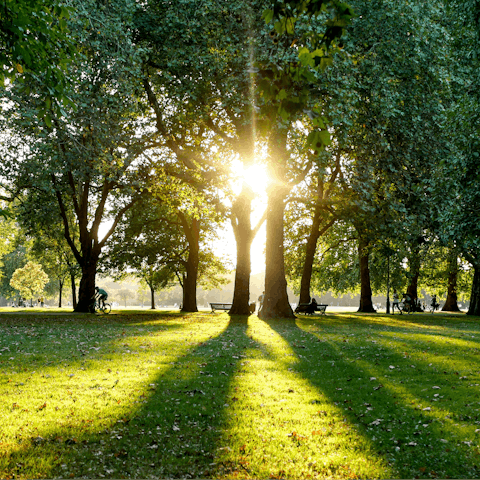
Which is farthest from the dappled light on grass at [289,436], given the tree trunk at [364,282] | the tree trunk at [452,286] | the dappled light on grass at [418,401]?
the tree trunk at [452,286]

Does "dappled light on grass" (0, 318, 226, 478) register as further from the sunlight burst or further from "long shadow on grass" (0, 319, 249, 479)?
the sunlight burst

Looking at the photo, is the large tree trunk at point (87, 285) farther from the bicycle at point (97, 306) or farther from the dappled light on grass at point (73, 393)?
the dappled light on grass at point (73, 393)

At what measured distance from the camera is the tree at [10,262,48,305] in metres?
65.9

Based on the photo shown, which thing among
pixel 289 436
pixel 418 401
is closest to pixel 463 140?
pixel 418 401

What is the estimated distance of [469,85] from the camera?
622 inches

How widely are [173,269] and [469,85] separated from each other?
34212 mm

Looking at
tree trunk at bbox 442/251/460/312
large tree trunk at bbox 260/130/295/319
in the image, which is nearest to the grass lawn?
large tree trunk at bbox 260/130/295/319

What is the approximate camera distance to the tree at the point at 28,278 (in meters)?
65.9

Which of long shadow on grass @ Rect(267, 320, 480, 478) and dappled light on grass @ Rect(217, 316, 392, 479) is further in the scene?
long shadow on grass @ Rect(267, 320, 480, 478)

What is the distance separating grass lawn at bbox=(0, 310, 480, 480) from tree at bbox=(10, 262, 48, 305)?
2327 inches

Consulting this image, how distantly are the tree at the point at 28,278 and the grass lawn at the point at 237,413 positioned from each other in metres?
59.1

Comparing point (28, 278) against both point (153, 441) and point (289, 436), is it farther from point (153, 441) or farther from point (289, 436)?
point (289, 436)

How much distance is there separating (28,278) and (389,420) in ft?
224

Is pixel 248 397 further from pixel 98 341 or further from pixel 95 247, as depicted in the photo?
pixel 95 247
